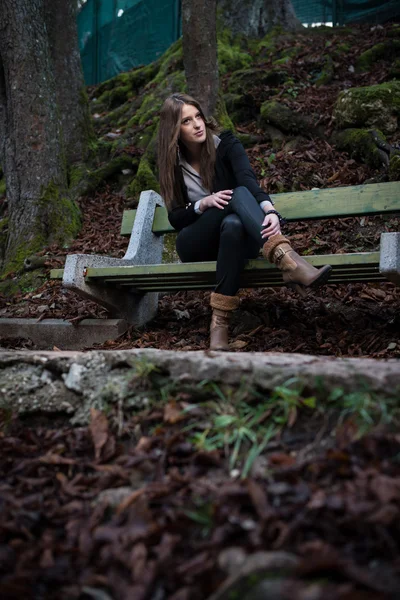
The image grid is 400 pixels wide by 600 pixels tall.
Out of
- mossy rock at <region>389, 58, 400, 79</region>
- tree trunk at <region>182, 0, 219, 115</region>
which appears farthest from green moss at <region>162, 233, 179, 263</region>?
mossy rock at <region>389, 58, 400, 79</region>

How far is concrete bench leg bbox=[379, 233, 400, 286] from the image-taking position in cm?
296

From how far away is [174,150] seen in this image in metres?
3.79

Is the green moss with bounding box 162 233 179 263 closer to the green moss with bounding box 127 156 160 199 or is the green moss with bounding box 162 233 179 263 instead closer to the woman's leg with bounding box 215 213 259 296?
the green moss with bounding box 127 156 160 199

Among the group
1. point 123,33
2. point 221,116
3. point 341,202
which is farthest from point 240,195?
point 123,33

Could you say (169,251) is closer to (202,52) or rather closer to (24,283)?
(24,283)

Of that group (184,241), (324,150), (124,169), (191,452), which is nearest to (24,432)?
(191,452)

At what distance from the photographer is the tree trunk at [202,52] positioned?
6215mm

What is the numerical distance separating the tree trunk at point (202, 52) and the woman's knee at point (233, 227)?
3131 mm

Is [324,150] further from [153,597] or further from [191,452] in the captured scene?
[153,597]

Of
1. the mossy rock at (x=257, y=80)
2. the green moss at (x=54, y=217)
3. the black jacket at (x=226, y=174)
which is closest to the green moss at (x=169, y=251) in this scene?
the green moss at (x=54, y=217)

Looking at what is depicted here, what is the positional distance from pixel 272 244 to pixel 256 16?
7631 millimetres

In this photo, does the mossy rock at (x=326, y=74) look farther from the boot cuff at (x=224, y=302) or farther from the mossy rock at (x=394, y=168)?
the boot cuff at (x=224, y=302)

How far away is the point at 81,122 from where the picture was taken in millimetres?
7340

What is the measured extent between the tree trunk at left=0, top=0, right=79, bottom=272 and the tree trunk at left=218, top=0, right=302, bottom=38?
4403 millimetres
